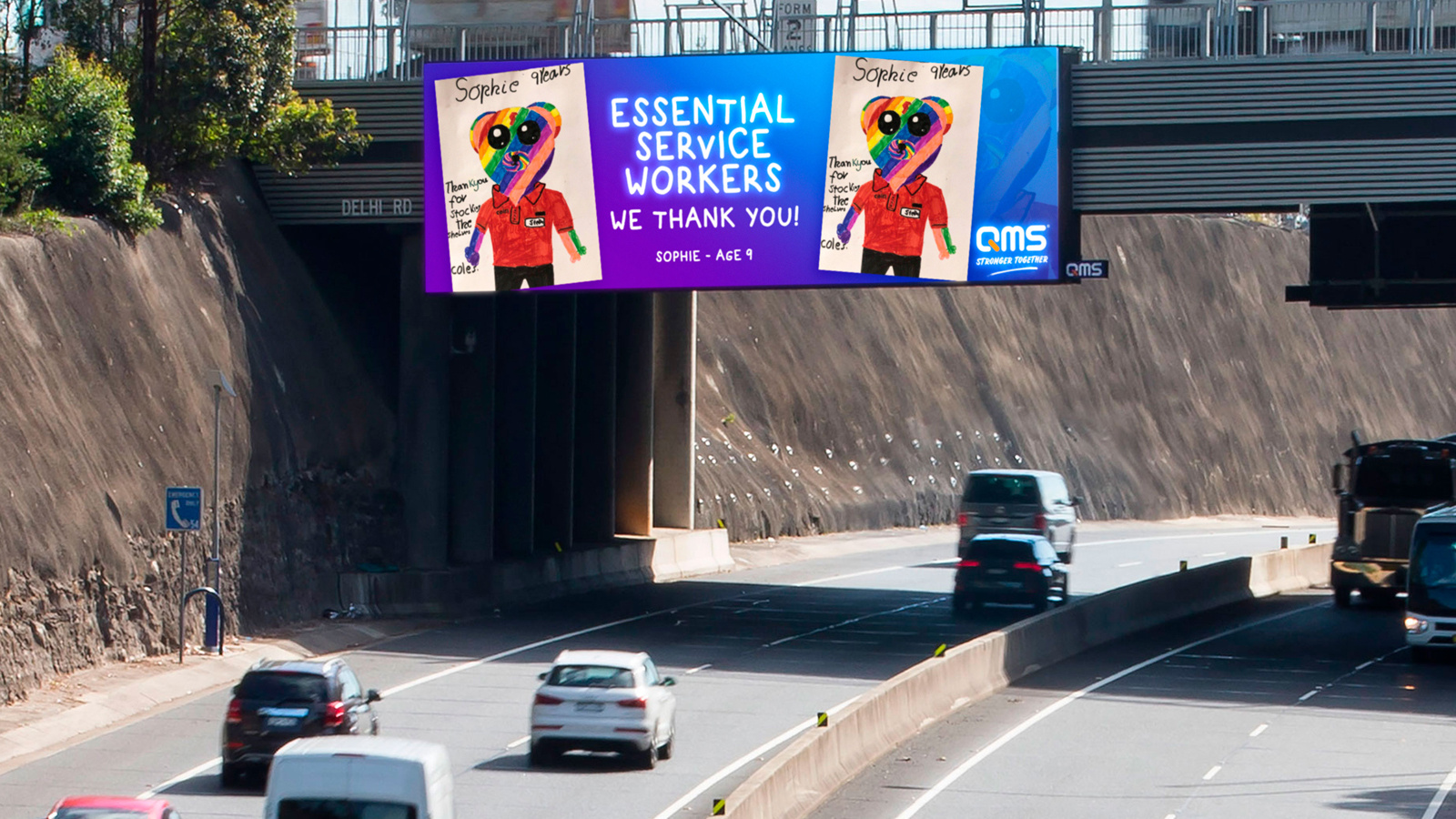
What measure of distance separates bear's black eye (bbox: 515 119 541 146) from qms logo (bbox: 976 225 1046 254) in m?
8.04

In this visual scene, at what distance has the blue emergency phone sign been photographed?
1110 inches

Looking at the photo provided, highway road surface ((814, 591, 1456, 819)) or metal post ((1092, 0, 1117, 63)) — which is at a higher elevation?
metal post ((1092, 0, 1117, 63))

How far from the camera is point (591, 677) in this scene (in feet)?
72.6

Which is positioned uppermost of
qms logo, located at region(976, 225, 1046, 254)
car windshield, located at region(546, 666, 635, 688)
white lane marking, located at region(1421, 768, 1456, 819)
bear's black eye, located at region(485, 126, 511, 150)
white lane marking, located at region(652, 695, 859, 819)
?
bear's black eye, located at region(485, 126, 511, 150)

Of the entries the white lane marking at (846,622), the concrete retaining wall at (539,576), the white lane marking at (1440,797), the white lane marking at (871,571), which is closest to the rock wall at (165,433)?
the concrete retaining wall at (539,576)

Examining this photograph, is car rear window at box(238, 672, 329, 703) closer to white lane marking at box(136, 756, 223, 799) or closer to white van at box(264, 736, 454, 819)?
white lane marking at box(136, 756, 223, 799)

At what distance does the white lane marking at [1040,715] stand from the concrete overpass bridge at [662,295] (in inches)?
272

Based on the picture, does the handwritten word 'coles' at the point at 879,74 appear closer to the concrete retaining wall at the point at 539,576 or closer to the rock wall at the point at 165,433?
the rock wall at the point at 165,433

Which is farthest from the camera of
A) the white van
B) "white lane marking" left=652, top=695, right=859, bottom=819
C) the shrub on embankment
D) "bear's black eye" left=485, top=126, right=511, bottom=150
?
the shrub on embankment

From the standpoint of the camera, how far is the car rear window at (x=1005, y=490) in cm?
4288

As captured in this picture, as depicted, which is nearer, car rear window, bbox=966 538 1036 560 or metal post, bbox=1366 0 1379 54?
metal post, bbox=1366 0 1379 54

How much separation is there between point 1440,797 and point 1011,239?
41.1 ft

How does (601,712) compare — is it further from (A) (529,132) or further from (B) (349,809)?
(A) (529,132)

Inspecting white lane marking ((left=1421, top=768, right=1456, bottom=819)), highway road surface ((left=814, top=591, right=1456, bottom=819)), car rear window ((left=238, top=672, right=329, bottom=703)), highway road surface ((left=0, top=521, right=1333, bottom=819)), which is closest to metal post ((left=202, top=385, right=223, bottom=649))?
highway road surface ((left=0, top=521, right=1333, bottom=819))
